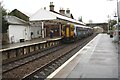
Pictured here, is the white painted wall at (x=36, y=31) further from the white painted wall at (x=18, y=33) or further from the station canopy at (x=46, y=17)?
the white painted wall at (x=18, y=33)

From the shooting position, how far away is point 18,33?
126 feet

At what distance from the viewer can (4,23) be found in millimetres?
30359

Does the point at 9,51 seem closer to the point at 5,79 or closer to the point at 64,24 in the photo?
the point at 5,79

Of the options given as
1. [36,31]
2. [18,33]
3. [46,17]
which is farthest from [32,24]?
[18,33]

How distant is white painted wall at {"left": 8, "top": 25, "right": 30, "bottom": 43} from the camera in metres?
35.7

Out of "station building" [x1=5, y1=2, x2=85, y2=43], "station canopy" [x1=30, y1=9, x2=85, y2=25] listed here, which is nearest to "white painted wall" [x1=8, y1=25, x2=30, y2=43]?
"station building" [x1=5, y1=2, x2=85, y2=43]

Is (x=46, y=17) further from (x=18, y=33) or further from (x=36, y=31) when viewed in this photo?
(x=18, y=33)

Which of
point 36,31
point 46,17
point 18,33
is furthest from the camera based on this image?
point 36,31

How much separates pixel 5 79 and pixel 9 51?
367 inches

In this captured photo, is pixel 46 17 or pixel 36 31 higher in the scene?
pixel 46 17

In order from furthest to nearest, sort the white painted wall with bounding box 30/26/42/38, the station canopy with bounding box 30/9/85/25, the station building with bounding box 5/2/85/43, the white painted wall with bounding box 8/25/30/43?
the white painted wall with bounding box 30/26/42/38
the station canopy with bounding box 30/9/85/25
the station building with bounding box 5/2/85/43
the white painted wall with bounding box 8/25/30/43

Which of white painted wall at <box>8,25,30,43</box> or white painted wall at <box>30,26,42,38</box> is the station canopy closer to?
white painted wall at <box>30,26,42,38</box>

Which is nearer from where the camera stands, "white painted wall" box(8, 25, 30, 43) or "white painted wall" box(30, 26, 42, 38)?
"white painted wall" box(8, 25, 30, 43)

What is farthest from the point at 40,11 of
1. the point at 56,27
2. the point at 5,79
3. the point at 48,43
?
the point at 5,79
